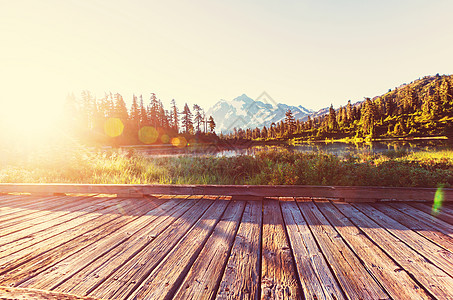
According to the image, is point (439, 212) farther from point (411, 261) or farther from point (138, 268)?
point (138, 268)

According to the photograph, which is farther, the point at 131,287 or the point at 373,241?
the point at 373,241

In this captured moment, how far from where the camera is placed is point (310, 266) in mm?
1885

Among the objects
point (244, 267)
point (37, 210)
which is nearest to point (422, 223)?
point (244, 267)

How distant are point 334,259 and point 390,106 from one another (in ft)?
342

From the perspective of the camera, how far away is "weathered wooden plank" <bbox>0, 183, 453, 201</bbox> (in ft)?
12.1

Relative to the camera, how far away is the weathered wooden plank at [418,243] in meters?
1.96

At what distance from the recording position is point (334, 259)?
2.00 metres

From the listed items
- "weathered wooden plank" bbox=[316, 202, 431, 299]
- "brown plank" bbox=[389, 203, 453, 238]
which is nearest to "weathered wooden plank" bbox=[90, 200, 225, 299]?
"weathered wooden plank" bbox=[316, 202, 431, 299]

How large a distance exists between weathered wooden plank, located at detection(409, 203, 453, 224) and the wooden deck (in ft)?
0.09

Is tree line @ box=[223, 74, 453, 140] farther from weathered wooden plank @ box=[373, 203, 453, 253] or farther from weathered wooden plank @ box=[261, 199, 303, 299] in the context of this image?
weathered wooden plank @ box=[261, 199, 303, 299]

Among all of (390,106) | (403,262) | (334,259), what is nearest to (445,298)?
(403,262)

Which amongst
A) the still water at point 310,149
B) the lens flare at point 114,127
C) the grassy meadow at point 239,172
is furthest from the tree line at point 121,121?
the grassy meadow at point 239,172

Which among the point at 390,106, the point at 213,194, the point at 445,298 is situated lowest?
the point at 445,298

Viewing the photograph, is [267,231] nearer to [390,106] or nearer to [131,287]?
[131,287]
